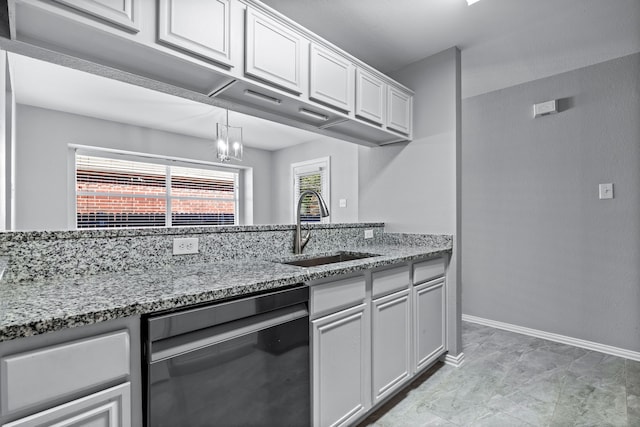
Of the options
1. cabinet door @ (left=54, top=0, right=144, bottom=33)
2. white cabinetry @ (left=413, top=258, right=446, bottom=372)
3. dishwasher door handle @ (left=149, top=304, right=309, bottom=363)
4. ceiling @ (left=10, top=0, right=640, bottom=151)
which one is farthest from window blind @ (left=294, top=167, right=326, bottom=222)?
cabinet door @ (left=54, top=0, right=144, bottom=33)

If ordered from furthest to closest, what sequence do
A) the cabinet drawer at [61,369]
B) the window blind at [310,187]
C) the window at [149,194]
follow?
the window blind at [310,187] → the window at [149,194] → the cabinet drawer at [61,369]

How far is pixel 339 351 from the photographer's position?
4.81 ft

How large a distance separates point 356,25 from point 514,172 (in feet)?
6.80

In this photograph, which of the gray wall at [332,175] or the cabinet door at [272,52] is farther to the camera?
the gray wall at [332,175]

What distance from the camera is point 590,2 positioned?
1924mm

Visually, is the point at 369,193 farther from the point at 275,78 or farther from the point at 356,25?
the point at 275,78

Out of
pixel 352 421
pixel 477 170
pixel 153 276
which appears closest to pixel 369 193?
pixel 477 170

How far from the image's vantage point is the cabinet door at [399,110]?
239cm

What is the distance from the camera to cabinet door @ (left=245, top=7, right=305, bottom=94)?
150cm

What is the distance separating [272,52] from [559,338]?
3.29 metres

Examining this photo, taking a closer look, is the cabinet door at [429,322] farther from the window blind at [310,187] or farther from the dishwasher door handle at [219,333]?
the window blind at [310,187]

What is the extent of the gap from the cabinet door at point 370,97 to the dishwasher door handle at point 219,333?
1.44m

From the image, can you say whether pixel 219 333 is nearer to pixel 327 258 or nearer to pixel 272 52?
pixel 327 258

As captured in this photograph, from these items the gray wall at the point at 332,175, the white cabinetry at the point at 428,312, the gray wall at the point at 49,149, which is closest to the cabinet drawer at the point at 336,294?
the white cabinetry at the point at 428,312
